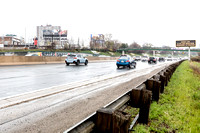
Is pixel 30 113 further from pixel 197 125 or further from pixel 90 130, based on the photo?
pixel 197 125

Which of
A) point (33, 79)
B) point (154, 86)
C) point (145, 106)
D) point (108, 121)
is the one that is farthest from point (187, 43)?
point (108, 121)

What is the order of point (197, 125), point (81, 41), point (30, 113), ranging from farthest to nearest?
1. point (81, 41)
2. point (30, 113)
3. point (197, 125)

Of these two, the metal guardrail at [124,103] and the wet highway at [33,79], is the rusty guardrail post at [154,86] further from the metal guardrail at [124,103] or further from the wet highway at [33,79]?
the wet highway at [33,79]

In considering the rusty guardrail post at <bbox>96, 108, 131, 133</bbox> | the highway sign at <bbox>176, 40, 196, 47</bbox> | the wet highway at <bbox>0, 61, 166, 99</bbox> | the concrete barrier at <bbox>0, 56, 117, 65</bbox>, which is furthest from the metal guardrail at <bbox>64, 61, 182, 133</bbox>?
the highway sign at <bbox>176, 40, 196, 47</bbox>

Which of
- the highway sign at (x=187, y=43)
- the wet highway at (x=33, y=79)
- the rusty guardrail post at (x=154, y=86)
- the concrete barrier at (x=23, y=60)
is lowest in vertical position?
the wet highway at (x=33, y=79)

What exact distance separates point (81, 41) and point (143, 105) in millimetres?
141333

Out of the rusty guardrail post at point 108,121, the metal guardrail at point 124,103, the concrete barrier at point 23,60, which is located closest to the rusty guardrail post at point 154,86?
the metal guardrail at point 124,103

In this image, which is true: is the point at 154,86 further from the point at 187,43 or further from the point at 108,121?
the point at 187,43

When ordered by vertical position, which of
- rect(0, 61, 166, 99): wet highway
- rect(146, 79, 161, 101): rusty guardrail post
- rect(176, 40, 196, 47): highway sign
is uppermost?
rect(176, 40, 196, 47): highway sign

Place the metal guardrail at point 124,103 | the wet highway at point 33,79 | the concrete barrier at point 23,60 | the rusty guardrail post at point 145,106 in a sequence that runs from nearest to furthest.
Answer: the metal guardrail at point 124,103 < the rusty guardrail post at point 145,106 < the wet highway at point 33,79 < the concrete barrier at point 23,60

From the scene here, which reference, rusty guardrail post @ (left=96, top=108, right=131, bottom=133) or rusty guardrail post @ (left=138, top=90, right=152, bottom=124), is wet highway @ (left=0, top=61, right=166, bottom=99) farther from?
rusty guardrail post @ (left=96, top=108, right=131, bottom=133)

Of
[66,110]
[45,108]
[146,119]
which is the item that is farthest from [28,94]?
[146,119]

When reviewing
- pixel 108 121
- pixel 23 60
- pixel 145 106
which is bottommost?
pixel 145 106

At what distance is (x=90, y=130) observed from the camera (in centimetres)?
192
